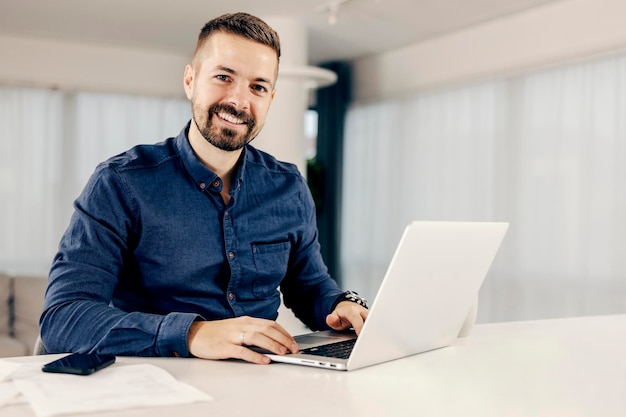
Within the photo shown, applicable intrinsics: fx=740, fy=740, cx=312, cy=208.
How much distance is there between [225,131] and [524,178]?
12.0ft

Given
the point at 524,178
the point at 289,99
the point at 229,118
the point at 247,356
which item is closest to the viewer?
the point at 247,356

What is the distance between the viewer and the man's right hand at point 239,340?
4.14 feet

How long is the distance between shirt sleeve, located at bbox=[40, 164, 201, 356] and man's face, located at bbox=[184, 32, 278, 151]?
9.9 inches

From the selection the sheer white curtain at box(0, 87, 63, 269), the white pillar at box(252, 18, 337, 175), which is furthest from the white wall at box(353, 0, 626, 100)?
the sheer white curtain at box(0, 87, 63, 269)

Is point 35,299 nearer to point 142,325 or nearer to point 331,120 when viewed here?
point 331,120

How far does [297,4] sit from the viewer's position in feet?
16.5

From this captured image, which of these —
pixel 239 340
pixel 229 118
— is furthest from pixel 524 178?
pixel 239 340

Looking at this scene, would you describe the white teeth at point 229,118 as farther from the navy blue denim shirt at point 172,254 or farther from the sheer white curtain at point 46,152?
the sheer white curtain at point 46,152

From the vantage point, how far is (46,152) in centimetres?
627

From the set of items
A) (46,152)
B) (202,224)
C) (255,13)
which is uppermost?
(255,13)

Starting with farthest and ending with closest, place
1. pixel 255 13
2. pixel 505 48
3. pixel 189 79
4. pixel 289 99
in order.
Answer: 1. pixel 289 99
2. pixel 255 13
3. pixel 505 48
4. pixel 189 79

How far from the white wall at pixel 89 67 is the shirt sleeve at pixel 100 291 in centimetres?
497

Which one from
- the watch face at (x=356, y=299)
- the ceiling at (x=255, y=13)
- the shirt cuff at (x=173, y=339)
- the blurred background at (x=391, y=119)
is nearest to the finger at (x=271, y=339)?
the shirt cuff at (x=173, y=339)

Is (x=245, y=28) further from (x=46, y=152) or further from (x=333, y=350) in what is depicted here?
(x=46, y=152)
